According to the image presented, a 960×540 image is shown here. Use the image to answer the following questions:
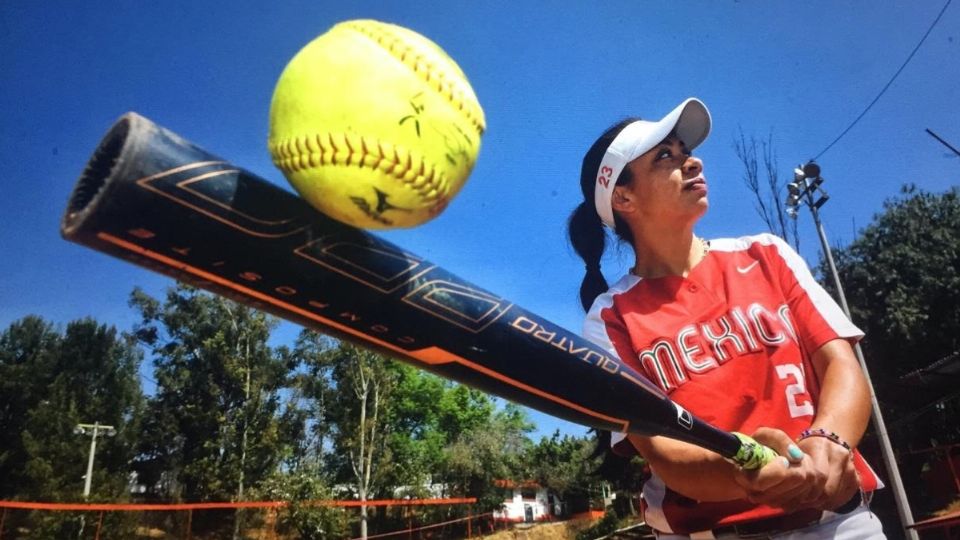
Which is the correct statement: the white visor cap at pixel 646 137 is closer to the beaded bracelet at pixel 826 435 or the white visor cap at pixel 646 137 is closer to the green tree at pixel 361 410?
the beaded bracelet at pixel 826 435

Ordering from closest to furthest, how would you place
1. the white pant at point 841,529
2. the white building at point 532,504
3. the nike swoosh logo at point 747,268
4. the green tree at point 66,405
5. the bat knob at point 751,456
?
the bat knob at point 751,456 → the white pant at point 841,529 → the nike swoosh logo at point 747,268 → the green tree at point 66,405 → the white building at point 532,504

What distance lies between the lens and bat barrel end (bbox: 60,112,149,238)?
77 cm

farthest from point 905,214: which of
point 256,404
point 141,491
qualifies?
point 141,491

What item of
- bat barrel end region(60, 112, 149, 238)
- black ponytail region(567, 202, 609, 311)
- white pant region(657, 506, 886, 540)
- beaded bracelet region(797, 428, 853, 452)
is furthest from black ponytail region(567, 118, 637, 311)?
bat barrel end region(60, 112, 149, 238)

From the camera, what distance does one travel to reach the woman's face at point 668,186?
2.05 metres

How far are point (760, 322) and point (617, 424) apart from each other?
764 millimetres

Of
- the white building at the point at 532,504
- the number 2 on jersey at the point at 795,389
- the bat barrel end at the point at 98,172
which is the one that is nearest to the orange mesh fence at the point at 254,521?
the white building at the point at 532,504

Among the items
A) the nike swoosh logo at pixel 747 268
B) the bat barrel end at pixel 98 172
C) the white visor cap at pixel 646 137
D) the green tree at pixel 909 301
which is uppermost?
the green tree at pixel 909 301

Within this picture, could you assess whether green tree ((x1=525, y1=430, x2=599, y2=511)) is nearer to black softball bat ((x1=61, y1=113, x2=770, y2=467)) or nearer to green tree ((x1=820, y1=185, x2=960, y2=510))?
green tree ((x1=820, y1=185, x2=960, y2=510))

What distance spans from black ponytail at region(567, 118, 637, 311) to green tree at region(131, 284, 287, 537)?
1014 inches

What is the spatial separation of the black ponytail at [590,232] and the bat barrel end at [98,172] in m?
1.92

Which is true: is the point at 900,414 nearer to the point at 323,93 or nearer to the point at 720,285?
the point at 720,285

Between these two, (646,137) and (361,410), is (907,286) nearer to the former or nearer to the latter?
(646,137)

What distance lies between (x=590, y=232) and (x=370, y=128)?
190 centimetres
